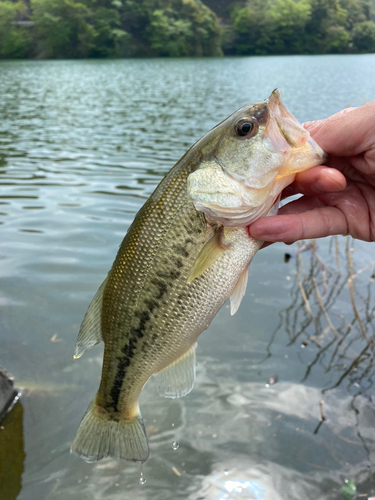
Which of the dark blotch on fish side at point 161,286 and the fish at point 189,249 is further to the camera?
the dark blotch on fish side at point 161,286

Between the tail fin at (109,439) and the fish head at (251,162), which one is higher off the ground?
the fish head at (251,162)

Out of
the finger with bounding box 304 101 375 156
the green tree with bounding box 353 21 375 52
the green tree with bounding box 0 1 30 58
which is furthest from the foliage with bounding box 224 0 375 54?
the finger with bounding box 304 101 375 156

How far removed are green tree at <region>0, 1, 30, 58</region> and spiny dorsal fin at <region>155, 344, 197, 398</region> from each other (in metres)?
75.6

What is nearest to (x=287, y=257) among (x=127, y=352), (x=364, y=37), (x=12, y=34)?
(x=127, y=352)

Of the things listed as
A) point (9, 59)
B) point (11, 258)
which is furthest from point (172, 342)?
point (9, 59)

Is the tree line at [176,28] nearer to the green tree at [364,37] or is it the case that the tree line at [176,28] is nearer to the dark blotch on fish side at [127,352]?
the green tree at [364,37]

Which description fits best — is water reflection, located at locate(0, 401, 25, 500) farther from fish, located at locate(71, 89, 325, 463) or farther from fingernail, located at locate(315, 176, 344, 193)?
fingernail, located at locate(315, 176, 344, 193)

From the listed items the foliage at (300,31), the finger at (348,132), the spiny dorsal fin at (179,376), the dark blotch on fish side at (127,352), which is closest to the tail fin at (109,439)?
the dark blotch on fish side at (127,352)

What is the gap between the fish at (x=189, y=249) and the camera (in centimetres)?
213

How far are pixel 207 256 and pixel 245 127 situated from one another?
68cm

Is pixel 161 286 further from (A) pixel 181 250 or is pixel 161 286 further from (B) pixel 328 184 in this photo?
(B) pixel 328 184

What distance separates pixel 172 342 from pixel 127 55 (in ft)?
272

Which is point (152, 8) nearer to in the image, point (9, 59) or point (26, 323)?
point (9, 59)

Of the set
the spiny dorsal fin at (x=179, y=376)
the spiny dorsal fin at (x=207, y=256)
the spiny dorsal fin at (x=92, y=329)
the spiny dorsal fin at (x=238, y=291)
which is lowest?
the spiny dorsal fin at (x=179, y=376)
